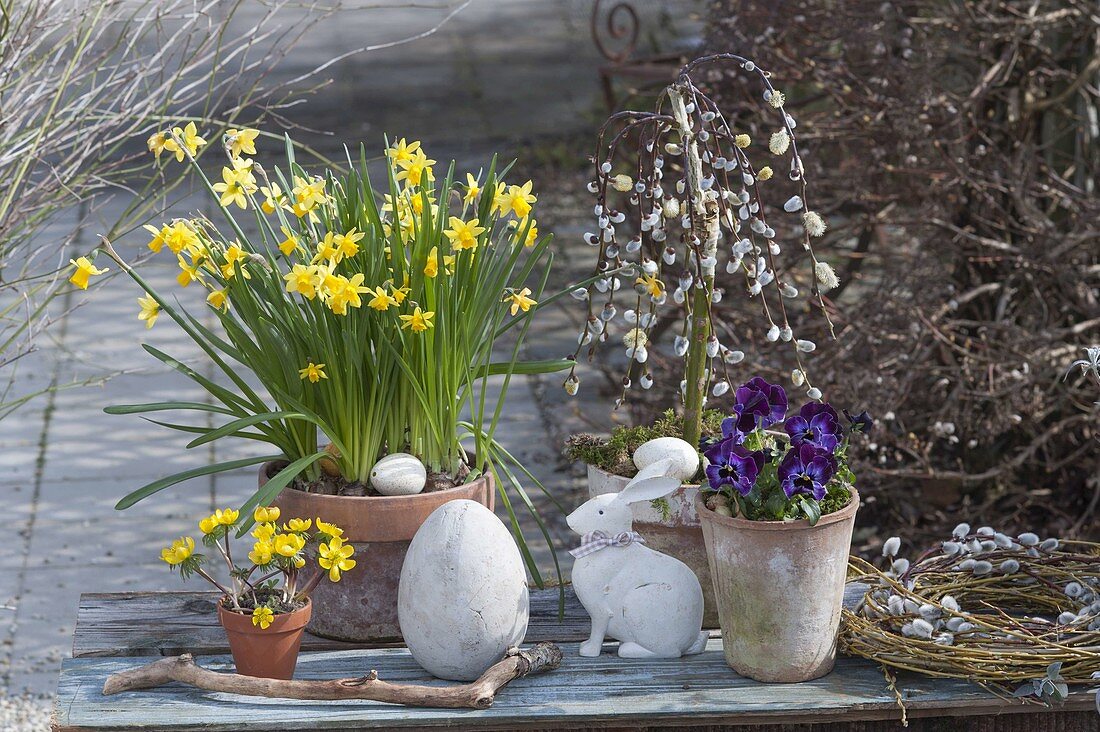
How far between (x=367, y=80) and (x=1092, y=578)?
24.3ft

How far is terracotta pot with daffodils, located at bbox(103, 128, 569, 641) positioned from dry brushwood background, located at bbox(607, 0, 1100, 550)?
137 centimetres

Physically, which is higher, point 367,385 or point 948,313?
point 367,385

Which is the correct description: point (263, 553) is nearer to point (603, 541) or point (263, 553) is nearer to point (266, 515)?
point (266, 515)

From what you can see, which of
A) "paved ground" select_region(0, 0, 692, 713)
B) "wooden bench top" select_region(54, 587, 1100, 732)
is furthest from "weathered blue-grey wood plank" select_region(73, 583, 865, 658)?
"paved ground" select_region(0, 0, 692, 713)

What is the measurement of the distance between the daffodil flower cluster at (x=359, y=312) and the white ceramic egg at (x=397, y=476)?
4 centimetres

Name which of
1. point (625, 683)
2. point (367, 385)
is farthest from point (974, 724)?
point (367, 385)

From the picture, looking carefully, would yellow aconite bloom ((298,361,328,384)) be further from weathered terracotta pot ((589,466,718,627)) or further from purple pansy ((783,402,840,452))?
purple pansy ((783,402,840,452))

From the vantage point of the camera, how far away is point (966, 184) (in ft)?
10.3

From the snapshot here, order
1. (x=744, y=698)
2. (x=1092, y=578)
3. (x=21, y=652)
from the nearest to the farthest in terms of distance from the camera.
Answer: (x=744, y=698), (x=1092, y=578), (x=21, y=652)

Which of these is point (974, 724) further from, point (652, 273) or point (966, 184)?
point (966, 184)

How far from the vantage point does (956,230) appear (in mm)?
2936

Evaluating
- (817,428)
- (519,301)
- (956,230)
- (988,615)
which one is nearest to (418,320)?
(519,301)

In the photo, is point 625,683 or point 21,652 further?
point 21,652

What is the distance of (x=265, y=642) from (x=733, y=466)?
58cm
